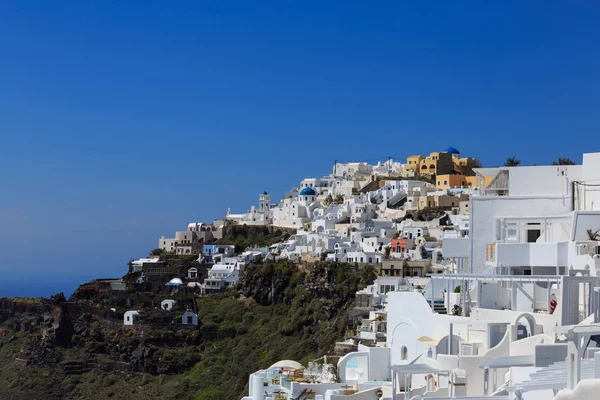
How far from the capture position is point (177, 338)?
67.6 m

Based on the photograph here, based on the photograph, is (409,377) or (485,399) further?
(409,377)

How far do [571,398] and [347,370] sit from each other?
13.2 meters

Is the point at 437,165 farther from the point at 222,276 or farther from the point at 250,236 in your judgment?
the point at 222,276

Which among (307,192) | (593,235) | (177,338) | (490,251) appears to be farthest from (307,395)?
(307,192)

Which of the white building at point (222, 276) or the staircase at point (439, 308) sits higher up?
the white building at point (222, 276)

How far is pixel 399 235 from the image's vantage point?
65.8 m

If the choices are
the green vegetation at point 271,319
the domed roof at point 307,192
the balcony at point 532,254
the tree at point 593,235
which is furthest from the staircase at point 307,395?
the domed roof at point 307,192

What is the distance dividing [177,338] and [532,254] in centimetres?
4777

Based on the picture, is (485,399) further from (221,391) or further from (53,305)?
(53,305)

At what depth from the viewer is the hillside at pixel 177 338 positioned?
56.4m

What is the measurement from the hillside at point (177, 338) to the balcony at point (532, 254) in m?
25.6

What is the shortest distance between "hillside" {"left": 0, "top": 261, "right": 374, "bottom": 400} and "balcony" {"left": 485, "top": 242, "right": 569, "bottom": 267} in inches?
1008

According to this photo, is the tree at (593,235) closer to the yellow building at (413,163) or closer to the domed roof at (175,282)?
the domed roof at (175,282)

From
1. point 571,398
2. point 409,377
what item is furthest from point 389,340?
point 571,398
